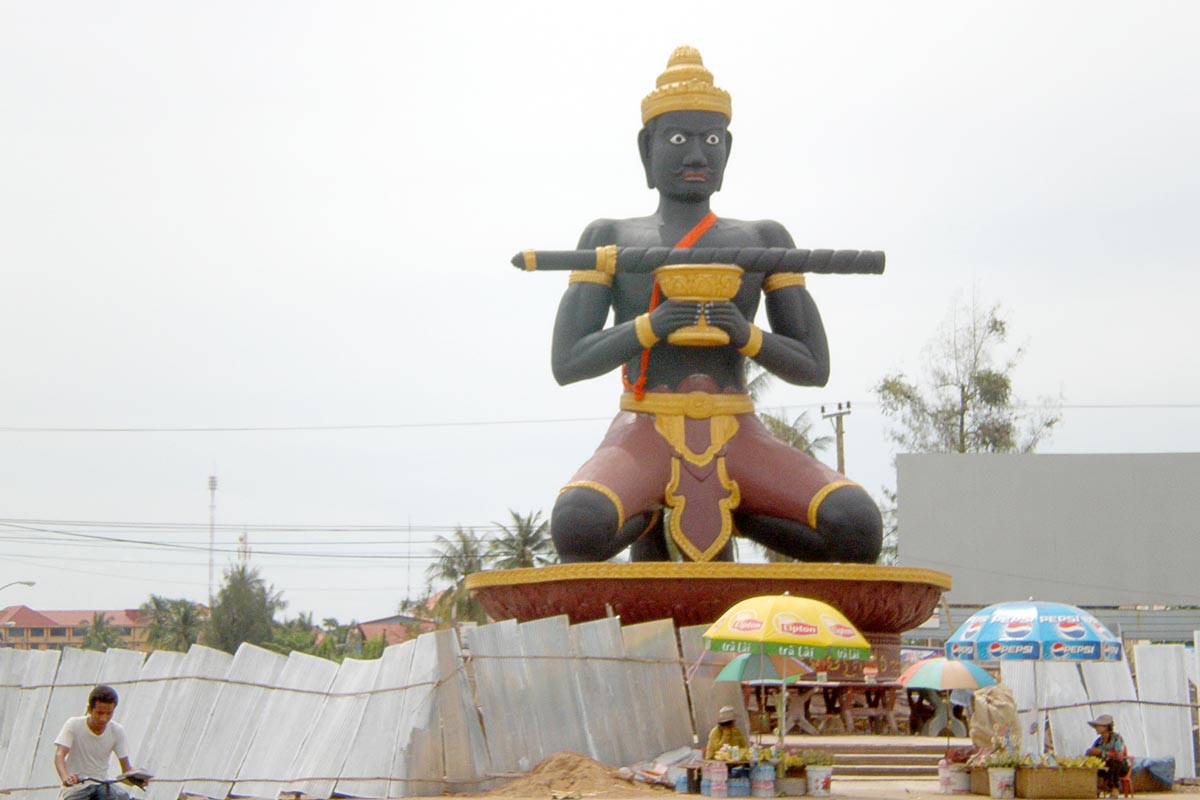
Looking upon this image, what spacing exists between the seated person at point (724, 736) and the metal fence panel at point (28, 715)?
6018 millimetres

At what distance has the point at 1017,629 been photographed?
39.3 feet

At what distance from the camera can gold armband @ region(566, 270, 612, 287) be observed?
55.0 feet

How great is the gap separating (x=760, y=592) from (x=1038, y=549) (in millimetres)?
19423

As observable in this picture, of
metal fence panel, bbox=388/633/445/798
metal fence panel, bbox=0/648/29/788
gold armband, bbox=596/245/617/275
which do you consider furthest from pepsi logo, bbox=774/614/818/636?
metal fence panel, bbox=0/648/29/788

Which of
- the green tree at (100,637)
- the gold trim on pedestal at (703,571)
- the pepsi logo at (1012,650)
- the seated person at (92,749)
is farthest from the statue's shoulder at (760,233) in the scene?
the green tree at (100,637)

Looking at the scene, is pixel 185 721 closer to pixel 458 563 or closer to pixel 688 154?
pixel 688 154

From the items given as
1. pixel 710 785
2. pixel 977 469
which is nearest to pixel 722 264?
pixel 710 785

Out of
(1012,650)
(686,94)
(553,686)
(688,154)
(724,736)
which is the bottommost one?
(724,736)

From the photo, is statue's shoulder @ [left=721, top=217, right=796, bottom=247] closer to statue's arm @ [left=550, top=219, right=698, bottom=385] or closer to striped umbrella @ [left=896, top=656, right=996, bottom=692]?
statue's arm @ [left=550, top=219, right=698, bottom=385]

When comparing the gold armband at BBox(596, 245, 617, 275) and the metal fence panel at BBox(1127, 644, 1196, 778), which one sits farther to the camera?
the gold armband at BBox(596, 245, 617, 275)

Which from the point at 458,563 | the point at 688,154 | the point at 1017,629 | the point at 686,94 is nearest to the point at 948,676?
the point at 1017,629

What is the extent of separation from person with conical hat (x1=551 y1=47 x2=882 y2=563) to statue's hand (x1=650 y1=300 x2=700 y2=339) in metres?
0.01

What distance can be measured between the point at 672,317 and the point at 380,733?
17.3 feet

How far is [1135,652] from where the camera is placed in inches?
566
